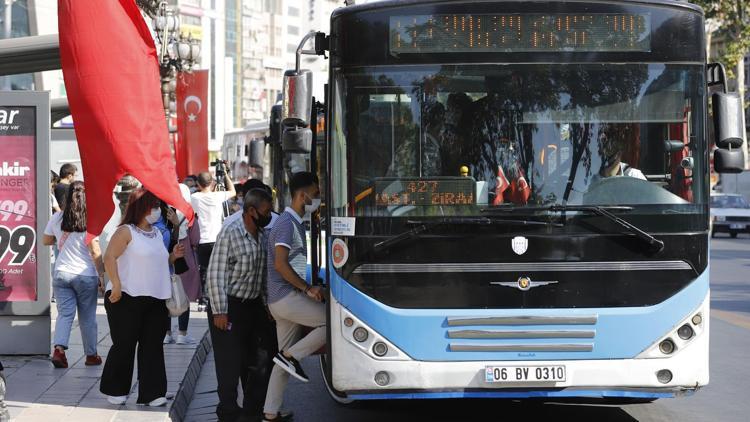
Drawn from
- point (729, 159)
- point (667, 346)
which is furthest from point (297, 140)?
point (729, 159)

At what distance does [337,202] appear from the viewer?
8.11m

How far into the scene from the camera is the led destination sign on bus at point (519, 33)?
315 inches

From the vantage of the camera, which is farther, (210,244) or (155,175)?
(210,244)

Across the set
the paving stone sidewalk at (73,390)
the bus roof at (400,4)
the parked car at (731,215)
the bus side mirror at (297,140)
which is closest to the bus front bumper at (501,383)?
the bus side mirror at (297,140)

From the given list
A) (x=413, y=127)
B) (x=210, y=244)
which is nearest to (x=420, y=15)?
(x=413, y=127)

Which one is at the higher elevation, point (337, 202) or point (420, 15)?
point (420, 15)

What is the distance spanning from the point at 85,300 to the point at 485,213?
15.3ft

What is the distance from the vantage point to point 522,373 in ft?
25.8

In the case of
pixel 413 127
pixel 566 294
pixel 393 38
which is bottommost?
pixel 566 294

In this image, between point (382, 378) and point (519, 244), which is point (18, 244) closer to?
point (382, 378)

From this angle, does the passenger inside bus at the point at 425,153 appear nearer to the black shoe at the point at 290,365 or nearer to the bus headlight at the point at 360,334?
the bus headlight at the point at 360,334

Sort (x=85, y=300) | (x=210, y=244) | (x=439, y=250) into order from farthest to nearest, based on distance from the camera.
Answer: (x=210, y=244) < (x=85, y=300) < (x=439, y=250)

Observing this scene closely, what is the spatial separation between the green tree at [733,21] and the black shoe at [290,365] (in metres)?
44.5

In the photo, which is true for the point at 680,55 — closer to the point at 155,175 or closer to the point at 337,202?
the point at 337,202
